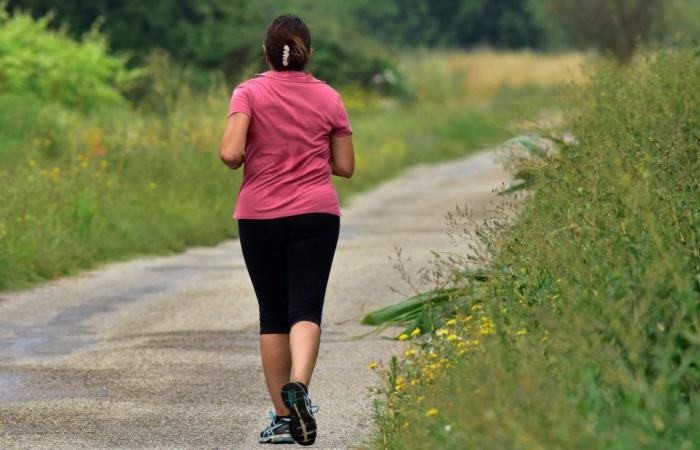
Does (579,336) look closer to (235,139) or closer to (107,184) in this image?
(235,139)

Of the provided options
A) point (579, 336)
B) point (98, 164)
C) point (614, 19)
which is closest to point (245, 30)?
point (614, 19)

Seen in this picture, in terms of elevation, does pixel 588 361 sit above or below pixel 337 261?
above

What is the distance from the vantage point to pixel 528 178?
11406mm

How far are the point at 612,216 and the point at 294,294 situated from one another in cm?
140

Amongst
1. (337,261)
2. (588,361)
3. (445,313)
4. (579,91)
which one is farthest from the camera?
(337,261)

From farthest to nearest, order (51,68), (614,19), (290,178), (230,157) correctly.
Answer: (614,19) → (51,68) → (290,178) → (230,157)

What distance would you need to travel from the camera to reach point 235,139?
6.85m

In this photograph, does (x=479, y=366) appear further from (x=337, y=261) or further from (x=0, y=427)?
(x=337, y=261)

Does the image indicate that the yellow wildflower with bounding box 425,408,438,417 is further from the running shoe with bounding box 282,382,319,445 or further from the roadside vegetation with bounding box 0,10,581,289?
the roadside vegetation with bounding box 0,10,581,289

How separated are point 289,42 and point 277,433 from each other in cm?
162

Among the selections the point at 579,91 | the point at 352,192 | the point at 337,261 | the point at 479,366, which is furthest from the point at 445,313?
the point at 352,192

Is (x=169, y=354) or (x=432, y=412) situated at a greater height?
(x=432, y=412)

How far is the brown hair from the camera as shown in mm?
6891

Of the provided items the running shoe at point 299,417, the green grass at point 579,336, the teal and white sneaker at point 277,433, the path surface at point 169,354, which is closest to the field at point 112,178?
the path surface at point 169,354
